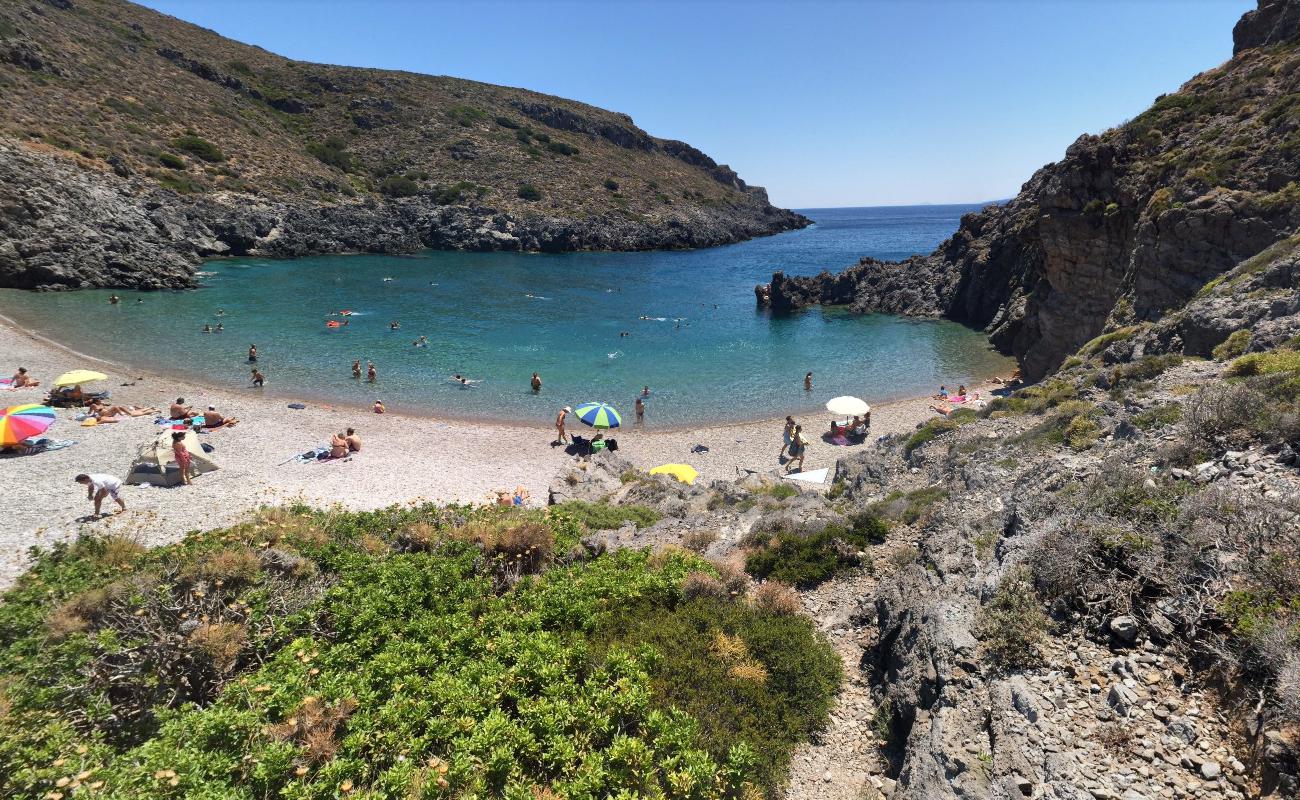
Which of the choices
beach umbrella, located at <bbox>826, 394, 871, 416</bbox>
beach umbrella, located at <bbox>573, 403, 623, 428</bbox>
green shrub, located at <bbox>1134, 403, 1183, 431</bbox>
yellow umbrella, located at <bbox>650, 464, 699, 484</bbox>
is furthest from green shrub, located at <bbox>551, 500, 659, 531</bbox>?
beach umbrella, located at <bbox>826, 394, 871, 416</bbox>

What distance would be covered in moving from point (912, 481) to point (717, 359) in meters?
24.5

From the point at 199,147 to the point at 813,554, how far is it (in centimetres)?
8352

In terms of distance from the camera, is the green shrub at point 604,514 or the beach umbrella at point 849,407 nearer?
the green shrub at point 604,514

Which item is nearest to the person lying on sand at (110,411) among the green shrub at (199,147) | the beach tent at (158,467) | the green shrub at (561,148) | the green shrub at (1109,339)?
the beach tent at (158,467)

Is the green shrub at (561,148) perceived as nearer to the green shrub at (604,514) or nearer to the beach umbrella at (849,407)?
the beach umbrella at (849,407)

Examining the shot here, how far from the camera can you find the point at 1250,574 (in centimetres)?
473

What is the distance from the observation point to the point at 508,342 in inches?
1496

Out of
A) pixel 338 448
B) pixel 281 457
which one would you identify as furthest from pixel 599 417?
pixel 281 457

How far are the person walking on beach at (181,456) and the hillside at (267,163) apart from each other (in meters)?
39.1

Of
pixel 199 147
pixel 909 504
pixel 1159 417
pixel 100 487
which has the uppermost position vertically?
pixel 199 147

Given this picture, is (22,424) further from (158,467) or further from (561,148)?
(561,148)

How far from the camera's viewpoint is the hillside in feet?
147

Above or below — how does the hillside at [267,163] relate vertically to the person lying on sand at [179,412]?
above

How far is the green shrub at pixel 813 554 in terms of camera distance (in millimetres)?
8758
